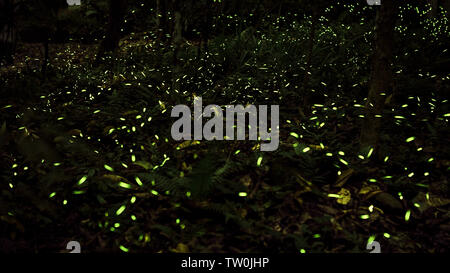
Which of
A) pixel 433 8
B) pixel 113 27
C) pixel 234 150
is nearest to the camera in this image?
pixel 234 150

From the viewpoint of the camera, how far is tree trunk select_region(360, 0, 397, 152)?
3.73 meters

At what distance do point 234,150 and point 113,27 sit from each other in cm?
547

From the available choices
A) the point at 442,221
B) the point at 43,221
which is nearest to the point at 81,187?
the point at 43,221

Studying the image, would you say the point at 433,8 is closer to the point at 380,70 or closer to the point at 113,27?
the point at 380,70

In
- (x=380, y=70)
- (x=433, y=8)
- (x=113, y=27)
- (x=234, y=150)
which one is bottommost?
(x=234, y=150)

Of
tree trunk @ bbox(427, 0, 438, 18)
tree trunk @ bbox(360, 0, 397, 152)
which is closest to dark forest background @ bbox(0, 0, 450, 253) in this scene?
tree trunk @ bbox(360, 0, 397, 152)

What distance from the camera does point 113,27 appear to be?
823cm

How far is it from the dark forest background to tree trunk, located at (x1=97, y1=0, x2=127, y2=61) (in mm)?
42

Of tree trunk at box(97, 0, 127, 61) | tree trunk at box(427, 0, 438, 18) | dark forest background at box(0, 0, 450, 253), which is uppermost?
tree trunk at box(427, 0, 438, 18)

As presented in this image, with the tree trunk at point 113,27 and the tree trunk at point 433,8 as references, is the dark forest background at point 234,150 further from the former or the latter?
the tree trunk at point 433,8

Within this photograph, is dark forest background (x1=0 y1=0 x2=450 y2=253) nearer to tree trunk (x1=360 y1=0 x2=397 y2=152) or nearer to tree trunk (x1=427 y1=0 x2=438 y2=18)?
tree trunk (x1=360 y1=0 x2=397 y2=152)

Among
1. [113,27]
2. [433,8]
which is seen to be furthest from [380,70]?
[433,8]

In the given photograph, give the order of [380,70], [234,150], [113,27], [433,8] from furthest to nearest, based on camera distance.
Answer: [433,8] → [113,27] → [234,150] → [380,70]
